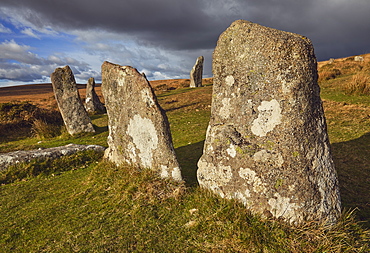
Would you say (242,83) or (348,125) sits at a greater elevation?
(242,83)

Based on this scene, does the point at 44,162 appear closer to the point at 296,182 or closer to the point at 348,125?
the point at 296,182

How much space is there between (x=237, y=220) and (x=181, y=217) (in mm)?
1124

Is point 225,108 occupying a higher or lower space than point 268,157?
higher

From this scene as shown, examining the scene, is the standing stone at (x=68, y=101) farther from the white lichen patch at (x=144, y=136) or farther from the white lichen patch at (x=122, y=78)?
the white lichen patch at (x=144, y=136)

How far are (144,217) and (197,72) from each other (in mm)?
27573

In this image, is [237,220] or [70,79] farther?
[70,79]

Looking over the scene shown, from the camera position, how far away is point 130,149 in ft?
20.6

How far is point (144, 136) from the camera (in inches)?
230

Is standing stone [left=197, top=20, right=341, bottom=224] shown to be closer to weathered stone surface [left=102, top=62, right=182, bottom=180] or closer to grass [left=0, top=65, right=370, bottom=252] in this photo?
grass [left=0, top=65, right=370, bottom=252]

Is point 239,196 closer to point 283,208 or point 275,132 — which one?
point 283,208

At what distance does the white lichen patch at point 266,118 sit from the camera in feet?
13.6

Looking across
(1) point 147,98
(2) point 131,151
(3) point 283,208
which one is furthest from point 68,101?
(3) point 283,208

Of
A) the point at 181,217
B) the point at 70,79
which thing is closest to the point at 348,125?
the point at 181,217

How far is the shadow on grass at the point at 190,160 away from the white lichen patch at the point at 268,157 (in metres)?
2.02
